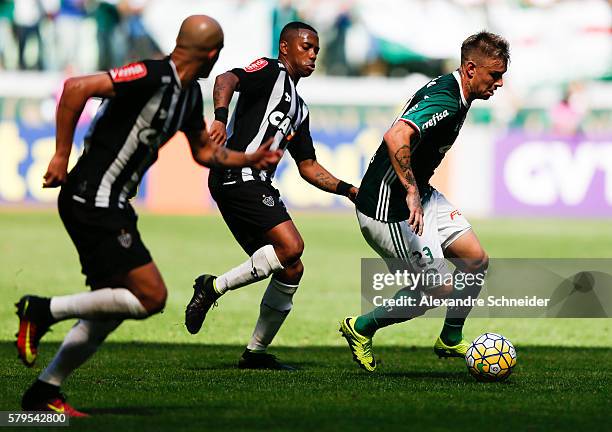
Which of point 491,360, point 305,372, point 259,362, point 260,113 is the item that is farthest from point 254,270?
point 491,360

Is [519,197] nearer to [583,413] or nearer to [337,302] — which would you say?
[337,302]

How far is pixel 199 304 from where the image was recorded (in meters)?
8.95

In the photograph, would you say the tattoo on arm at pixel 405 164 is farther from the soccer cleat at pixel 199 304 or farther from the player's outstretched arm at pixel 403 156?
the soccer cleat at pixel 199 304

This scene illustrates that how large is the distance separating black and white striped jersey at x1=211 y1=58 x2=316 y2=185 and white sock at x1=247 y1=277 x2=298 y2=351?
837mm

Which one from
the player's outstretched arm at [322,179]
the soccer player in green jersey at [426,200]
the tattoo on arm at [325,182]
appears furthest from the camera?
the tattoo on arm at [325,182]

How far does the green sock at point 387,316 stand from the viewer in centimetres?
878

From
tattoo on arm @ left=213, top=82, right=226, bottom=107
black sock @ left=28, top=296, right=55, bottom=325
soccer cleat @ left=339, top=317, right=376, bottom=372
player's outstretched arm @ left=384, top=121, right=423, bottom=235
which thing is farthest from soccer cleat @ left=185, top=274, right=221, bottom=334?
black sock @ left=28, top=296, right=55, bottom=325

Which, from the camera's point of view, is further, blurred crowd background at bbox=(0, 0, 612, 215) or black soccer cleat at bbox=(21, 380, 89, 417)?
blurred crowd background at bbox=(0, 0, 612, 215)

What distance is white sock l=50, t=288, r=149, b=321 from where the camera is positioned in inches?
251

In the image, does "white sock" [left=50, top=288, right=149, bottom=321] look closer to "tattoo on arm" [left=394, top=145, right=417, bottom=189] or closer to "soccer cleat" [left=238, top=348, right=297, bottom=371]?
"tattoo on arm" [left=394, top=145, right=417, bottom=189]

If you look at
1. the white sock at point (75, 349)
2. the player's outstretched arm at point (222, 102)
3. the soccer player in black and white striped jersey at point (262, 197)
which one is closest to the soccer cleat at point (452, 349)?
the soccer player in black and white striped jersey at point (262, 197)

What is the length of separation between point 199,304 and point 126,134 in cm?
268

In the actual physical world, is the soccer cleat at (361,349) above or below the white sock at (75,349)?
below

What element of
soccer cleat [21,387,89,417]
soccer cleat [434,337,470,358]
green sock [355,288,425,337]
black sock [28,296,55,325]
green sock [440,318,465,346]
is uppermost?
black sock [28,296,55,325]
